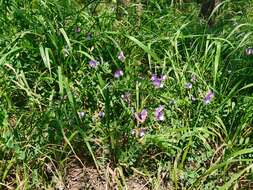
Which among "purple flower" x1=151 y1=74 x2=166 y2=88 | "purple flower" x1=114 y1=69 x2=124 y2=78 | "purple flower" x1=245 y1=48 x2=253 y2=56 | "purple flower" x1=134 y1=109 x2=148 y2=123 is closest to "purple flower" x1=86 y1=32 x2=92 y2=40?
"purple flower" x1=114 y1=69 x2=124 y2=78

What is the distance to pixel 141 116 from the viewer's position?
8.07 feet

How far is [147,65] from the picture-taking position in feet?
9.77

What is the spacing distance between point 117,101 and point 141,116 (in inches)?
6.7

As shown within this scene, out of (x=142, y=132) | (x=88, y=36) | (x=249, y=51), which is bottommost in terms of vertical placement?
(x=142, y=132)

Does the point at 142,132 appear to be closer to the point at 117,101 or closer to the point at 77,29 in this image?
the point at 117,101

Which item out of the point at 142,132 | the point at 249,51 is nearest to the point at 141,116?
the point at 142,132

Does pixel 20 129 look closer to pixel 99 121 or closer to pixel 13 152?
pixel 13 152

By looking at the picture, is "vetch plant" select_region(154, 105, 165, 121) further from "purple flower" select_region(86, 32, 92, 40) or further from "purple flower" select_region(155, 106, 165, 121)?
"purple flower" select_region(86, 32, 92, 40)

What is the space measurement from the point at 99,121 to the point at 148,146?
29 cm

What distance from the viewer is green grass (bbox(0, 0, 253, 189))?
2.31m

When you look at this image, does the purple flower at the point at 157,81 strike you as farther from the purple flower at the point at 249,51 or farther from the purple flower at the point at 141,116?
the purple flower at the point at 249,51

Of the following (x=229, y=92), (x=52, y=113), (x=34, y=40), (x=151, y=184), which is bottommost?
(x=151, y=184)

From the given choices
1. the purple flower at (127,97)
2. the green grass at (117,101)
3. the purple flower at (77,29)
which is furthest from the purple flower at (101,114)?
the purple flower at (77,29)

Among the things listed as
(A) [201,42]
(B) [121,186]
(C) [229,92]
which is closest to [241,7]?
(A) [201,42]
